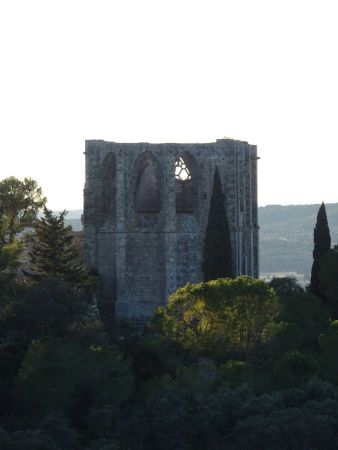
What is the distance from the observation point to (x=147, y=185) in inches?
2406

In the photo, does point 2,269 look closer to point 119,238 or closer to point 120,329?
point 120,329

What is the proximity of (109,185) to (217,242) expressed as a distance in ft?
27.4

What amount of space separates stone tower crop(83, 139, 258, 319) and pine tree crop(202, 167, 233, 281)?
1475mm

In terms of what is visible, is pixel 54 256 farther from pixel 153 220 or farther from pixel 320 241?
pixel 320 241

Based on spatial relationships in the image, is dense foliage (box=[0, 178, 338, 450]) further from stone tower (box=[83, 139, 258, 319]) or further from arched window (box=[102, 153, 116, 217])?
arched window (box=[102, 153, 116, 217])

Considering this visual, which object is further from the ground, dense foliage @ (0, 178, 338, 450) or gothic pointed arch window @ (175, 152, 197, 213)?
gothic pointed arch window @ (175, 152, 197, 213)

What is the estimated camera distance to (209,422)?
30.6 m

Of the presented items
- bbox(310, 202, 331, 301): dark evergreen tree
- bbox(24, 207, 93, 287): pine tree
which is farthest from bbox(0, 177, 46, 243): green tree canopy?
bbox(310, 202, 331, 301): dark evergreen tree

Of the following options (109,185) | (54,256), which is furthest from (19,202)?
(54,256)

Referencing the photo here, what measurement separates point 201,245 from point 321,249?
7.20m

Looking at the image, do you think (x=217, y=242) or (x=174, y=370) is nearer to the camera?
(x=174, y=370)

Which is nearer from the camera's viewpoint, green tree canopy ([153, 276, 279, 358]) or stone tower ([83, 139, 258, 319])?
green tree canopy ([153, 276, 279, 358])

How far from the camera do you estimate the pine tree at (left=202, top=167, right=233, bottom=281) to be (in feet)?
183

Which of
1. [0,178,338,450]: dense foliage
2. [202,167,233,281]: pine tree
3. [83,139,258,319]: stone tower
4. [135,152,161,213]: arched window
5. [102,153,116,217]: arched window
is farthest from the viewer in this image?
[102,153,116,217]: arched window
